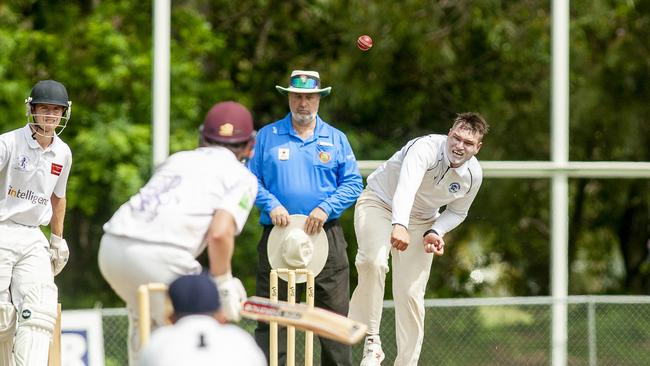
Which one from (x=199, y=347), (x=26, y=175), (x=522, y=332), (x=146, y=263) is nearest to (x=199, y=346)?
(x=199, y=347)

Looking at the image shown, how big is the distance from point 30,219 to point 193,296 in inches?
90.2

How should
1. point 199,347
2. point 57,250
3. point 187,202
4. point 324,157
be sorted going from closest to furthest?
1. point 199,347
2. point 187,202
3. point 57,250
4. point 324,157

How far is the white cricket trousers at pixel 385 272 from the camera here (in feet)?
21.8

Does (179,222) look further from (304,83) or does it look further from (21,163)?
(304,83)

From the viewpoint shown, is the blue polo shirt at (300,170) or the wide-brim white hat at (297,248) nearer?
the wide-brim white hat at (297,248)

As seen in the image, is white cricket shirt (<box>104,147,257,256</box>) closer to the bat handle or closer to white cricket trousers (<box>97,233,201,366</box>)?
white cricket trousers (<box>97,233,201,366</box>)

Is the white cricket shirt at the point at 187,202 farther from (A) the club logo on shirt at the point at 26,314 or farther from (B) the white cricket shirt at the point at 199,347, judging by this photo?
(A) the club logo on shirt at the point at 26,314

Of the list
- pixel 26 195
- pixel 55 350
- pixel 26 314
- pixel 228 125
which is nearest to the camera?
pixel 228 125

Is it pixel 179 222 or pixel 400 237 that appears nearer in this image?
pixel 179 222

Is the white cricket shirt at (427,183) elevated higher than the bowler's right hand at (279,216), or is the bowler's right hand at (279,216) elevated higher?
the white cricket shirt at (427,183)

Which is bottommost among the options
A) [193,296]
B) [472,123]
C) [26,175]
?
[193,296]

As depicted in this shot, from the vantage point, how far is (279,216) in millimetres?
6492

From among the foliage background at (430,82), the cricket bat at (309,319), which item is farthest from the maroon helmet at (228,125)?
the foliage background at (430,82)

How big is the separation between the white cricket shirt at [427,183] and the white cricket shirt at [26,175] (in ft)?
5.11
